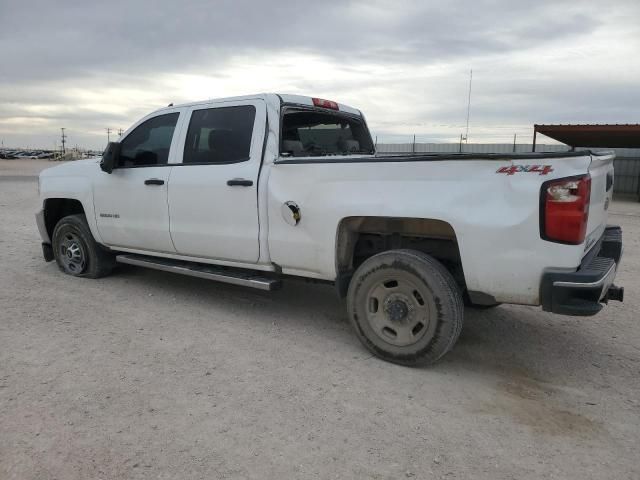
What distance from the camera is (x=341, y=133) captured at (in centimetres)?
541

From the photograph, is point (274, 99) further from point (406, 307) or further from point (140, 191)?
point (406, 307)

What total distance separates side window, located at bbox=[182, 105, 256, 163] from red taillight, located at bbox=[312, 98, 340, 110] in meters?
0.75

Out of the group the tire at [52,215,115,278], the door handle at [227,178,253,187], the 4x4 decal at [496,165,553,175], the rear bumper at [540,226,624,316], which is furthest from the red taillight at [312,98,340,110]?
the tire at [52,215,115,278]

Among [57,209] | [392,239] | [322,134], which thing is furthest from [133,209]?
[392,239]

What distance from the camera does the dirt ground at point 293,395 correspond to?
2.60 metres

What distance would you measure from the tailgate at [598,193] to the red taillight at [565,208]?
0.20 metres

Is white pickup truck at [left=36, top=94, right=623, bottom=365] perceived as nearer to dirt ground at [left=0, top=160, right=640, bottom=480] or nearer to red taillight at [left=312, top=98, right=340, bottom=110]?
red taillight at [left=312, top=98, right=340, bottom=110]

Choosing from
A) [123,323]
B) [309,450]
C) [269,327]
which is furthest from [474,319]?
[123,323]

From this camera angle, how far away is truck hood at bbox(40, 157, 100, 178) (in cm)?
585

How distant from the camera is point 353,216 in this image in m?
3.86

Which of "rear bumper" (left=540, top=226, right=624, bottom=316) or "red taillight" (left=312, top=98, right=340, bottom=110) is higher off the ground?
"red taillight" (left=312, top=98, right=340, bottom=110)

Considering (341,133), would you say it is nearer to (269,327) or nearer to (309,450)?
(269,327)

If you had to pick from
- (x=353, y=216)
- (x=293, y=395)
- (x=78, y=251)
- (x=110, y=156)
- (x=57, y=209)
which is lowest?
(x=293, y=395)

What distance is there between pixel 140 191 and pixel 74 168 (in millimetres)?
1345
